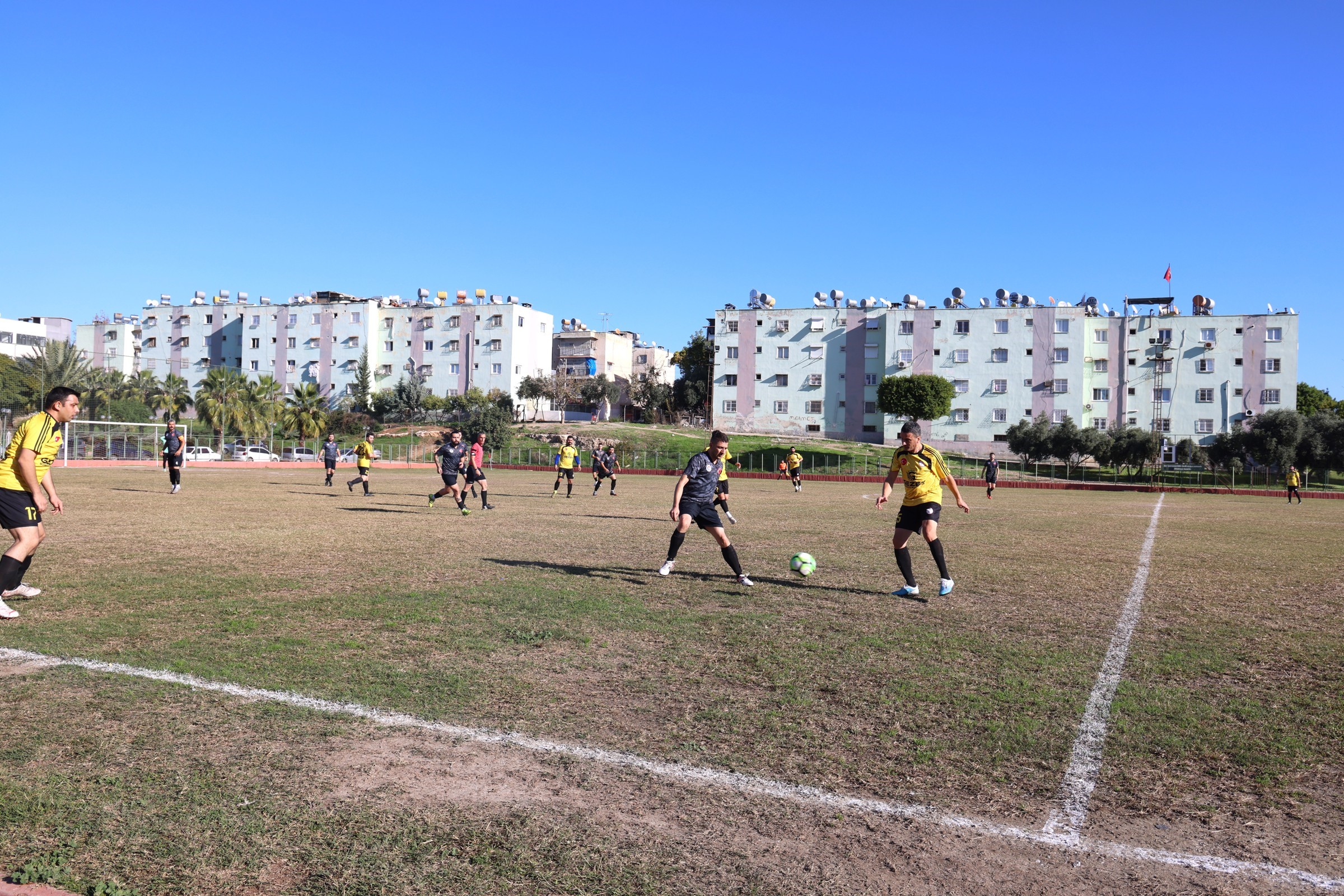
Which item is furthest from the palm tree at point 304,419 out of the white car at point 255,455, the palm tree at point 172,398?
the white car at point 255,455

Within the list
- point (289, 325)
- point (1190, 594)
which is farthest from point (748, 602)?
point (289, 325)

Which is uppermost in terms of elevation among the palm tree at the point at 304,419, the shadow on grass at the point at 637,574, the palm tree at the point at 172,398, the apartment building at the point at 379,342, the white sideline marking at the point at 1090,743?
the apartment building at the point at 379,342

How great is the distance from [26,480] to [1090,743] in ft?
27.8

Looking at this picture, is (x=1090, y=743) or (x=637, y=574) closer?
(x=1090, y=743)

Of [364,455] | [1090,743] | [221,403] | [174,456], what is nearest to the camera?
[1090,743]

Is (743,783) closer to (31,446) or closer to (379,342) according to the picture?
(31,446)

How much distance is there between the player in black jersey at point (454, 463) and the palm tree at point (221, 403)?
139ft

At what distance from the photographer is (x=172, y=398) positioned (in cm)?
8294

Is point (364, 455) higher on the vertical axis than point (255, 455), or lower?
higher

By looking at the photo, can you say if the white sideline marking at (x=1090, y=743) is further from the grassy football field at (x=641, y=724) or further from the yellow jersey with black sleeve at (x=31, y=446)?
the yellow jersey with black sleeve at (x=31, y=446)

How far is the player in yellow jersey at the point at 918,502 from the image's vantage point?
34.9ft

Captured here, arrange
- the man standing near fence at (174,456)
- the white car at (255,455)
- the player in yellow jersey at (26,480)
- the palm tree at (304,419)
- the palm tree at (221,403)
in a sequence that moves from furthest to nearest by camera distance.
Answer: the palm tree at (304,419) < the palm tree at (221,403) < the white car at (255,455) < the man standing near fence at (174,456) < the player in yellow jersey at (26,480)

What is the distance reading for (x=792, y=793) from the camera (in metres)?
4.61

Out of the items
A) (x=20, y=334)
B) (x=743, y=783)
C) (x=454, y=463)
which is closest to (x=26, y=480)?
(x=743, y=783)
